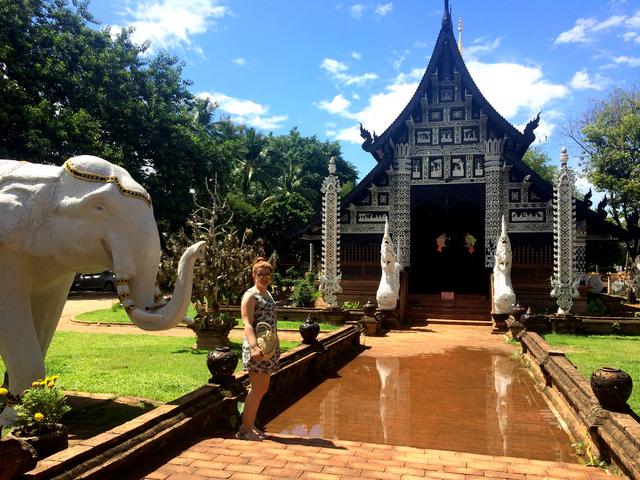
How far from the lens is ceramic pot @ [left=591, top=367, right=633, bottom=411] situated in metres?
4.78

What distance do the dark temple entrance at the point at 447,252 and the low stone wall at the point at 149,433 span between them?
15.6 metres

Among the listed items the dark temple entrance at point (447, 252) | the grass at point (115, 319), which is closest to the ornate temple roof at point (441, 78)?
the dark temple entrance at point (447, 252)

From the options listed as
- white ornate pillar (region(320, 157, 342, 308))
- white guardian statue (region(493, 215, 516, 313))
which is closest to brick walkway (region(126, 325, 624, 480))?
white guardian statue (region(493, 215, 516, 313))

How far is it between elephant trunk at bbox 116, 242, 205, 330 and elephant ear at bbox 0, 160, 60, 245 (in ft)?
3.40

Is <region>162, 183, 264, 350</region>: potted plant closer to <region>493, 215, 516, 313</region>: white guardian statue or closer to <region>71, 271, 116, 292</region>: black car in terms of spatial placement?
<region>493, 215, 516, 313</region>: white guardian statue

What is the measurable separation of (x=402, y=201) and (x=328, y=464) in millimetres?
15405

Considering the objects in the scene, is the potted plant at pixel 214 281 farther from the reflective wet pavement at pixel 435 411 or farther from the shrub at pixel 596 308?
the shrub at pixel 596 308

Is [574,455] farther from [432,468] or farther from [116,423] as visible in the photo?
[116,423]

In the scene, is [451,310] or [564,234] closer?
[564,234]

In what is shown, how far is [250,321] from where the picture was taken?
4828mm

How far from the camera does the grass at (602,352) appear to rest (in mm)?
8712

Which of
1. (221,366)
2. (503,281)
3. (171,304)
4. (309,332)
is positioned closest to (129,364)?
(309,332)

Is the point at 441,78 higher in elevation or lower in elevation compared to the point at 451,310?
higher

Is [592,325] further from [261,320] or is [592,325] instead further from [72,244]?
[72,244]
